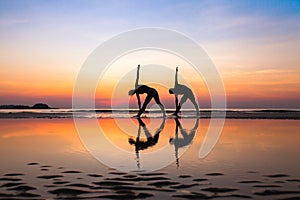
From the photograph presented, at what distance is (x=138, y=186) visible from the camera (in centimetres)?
786

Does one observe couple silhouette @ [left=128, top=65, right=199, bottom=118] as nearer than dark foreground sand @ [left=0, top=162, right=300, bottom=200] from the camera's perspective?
No

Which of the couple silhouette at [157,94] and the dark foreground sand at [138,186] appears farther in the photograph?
the couple silhouette at [157,94]

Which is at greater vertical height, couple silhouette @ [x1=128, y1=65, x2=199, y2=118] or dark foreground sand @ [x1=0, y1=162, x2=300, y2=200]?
couple silhouette @ [x1=128, y1=65, x2=199, y2=118]

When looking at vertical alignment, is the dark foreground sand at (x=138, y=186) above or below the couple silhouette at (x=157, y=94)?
below

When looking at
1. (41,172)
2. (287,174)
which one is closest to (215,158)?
(287,174)

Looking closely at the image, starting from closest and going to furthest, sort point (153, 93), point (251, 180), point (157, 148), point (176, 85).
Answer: point (251, 180), point (157, 148), point (153, 93), point (176, 85)

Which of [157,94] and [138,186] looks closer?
[138,186]

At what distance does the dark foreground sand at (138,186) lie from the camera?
7105 millimetres

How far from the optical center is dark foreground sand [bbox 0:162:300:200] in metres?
7.11

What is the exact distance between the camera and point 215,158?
11742 mm

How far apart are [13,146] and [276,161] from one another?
968 cm

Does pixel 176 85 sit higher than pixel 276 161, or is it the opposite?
pixel 176 85

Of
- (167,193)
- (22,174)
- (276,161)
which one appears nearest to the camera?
(167,193)

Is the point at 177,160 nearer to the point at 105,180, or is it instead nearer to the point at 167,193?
the point at 105,180
